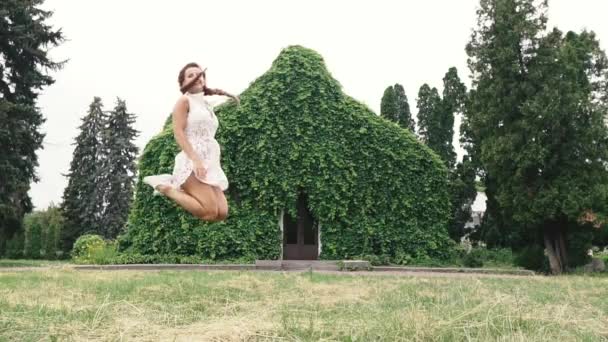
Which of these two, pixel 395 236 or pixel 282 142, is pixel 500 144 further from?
pixel 282 142

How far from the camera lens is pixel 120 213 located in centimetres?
4384

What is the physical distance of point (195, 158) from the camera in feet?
11.4

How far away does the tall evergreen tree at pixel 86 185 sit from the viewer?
42.4 meters

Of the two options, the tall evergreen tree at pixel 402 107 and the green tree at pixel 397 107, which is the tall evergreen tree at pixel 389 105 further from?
the tall evergreen tree at pixel 402 107

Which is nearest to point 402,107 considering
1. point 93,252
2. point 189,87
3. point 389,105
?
point 389,105

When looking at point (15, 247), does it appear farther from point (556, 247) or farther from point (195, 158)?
point (195, 158)

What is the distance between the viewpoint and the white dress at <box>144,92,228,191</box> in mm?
3566

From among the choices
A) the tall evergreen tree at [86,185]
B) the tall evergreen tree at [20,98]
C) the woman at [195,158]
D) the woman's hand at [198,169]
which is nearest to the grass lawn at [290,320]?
the woman at [195,158]

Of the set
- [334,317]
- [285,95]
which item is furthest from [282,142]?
[334,317]

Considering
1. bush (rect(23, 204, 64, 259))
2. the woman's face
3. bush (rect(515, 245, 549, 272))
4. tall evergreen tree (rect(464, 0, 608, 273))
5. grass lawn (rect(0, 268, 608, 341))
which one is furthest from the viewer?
bush (rect(23, 204, 64, 259))

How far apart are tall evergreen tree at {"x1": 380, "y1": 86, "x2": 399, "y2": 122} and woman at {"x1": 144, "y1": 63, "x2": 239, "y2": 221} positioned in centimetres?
2713

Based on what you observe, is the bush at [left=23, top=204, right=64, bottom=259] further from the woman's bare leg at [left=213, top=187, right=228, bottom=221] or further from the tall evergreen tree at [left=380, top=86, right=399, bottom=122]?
the woman's bare leg at [left=213, top=187, right=228, bottom=221]

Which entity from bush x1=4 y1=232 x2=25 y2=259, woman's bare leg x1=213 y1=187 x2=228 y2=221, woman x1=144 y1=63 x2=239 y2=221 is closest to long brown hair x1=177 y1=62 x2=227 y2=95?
woman x1=144 y1=63 x2=239 y2=221

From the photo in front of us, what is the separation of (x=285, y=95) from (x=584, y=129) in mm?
10817
